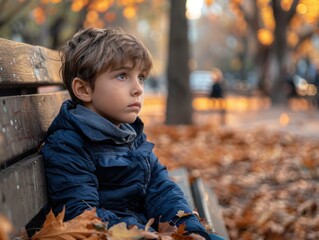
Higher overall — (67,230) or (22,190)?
(22,190)

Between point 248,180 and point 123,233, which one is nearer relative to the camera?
point 123,233

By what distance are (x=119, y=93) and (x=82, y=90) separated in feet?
0.62

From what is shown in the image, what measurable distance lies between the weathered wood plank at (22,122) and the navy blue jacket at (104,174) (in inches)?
3.4

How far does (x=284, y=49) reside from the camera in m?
24.8

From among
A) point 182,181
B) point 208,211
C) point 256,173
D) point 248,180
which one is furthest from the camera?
point 256,173

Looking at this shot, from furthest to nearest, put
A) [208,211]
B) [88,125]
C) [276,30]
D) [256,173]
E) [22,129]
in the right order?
1. [276,30]
2. [256,173]
3. [208,211]
4. [88,125]
5. [22,129]

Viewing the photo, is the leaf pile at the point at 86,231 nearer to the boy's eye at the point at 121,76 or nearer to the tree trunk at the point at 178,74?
the boy's eye at the point at 121,76

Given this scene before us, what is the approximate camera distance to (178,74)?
532 inches

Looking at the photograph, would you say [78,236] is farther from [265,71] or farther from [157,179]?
[265,71]

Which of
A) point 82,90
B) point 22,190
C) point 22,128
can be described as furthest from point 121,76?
point 22,190

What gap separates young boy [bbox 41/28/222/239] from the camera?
7.71 feet

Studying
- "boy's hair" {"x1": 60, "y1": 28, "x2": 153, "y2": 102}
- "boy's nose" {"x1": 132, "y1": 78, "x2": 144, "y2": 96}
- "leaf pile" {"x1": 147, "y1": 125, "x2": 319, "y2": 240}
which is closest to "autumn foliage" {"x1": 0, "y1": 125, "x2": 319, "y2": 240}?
"leaf pile" {"x1": 147, "y1": 125, "x2": 319, "y2": 240}

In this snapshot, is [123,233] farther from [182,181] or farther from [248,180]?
[248,180]

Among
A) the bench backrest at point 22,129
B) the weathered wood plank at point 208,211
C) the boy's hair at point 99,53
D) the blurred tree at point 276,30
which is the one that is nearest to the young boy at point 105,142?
the boy's hair at point 99,53
